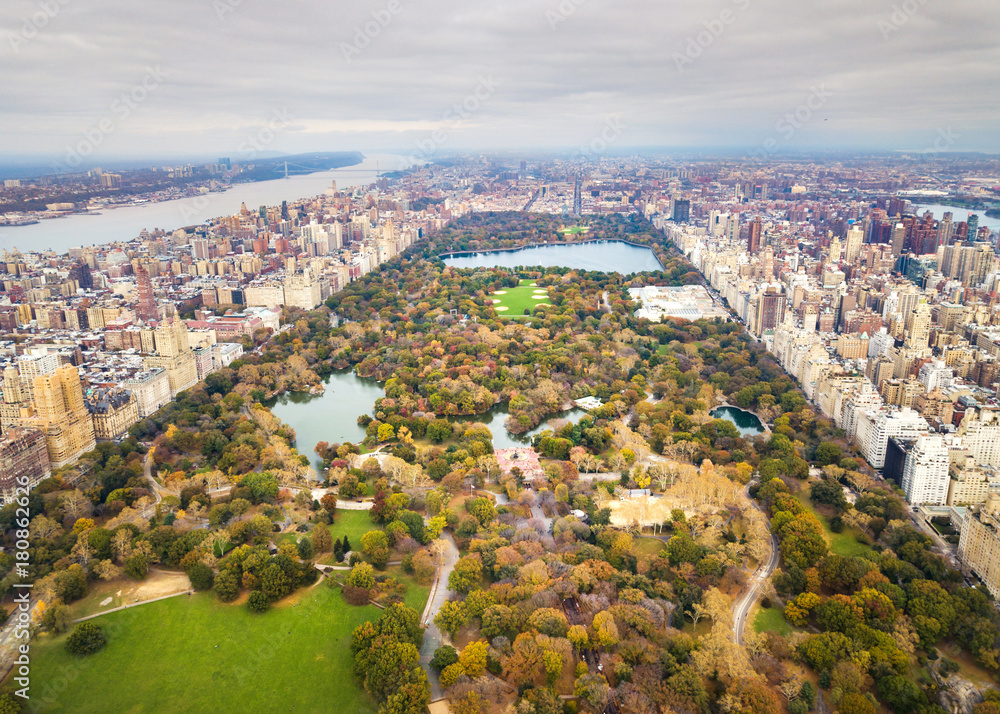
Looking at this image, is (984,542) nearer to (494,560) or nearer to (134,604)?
(494,560)

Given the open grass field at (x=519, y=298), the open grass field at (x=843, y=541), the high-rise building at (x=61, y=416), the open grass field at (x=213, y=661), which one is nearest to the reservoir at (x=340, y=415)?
the high-rise building at (x=61, y=416)

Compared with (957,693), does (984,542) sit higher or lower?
higher

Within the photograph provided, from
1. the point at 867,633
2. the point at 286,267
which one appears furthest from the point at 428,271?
the point at 867,633

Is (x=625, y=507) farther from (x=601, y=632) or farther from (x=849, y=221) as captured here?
(x=849, y=221)

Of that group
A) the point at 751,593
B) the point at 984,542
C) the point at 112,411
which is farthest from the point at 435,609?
the point at 112,411

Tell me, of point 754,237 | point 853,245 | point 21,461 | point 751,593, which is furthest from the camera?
point 754,237

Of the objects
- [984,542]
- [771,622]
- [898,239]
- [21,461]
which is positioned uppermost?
[898,239]

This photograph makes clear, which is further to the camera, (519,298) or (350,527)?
(519,298)
